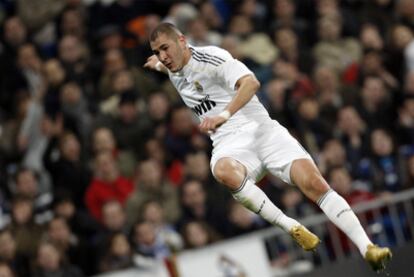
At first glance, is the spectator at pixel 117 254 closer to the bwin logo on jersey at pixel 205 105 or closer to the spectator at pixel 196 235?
the spectator at pixel 196 235

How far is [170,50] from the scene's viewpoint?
10.2 meters

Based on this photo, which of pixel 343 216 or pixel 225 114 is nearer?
pixel 225 114

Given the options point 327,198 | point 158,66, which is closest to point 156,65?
point 158,66

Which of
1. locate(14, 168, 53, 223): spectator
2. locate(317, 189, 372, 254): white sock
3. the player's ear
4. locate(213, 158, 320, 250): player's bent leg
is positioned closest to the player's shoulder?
the player's ear

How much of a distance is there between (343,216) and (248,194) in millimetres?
813

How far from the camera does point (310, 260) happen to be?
539 inches

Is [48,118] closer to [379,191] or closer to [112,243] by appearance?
[112,243]

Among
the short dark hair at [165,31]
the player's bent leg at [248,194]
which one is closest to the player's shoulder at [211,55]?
the short dark hair at [165,31]

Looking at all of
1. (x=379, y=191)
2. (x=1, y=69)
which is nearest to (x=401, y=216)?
(x=379, y=191)

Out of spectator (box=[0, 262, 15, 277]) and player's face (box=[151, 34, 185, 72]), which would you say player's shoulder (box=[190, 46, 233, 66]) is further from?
spectator (box=[0, 262, 15, 277])

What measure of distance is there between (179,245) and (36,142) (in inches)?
103

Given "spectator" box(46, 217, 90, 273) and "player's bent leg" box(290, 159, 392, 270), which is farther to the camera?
"spectator" box(46, 217, 90, 273)

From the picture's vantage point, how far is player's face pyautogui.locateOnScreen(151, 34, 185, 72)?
33.3 ft

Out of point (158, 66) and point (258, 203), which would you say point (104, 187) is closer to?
point (158, 66)
